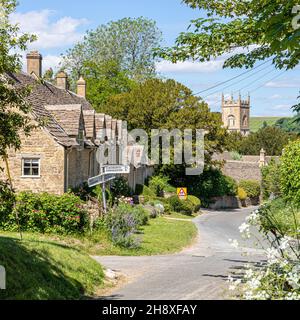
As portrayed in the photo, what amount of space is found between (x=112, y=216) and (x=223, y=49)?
1269 cm

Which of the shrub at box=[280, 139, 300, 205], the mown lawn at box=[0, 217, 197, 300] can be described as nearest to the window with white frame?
the mown lawn at box=[0, 217, 197, 300]

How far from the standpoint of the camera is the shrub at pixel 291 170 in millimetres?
40531

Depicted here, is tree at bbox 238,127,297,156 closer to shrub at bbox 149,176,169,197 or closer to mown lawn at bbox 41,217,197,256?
shrub at bbox 149,176,169,197

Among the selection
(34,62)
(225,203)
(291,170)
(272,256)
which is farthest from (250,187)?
(272,256)

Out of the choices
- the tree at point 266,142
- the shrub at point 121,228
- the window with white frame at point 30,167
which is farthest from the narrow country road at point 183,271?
the tree at point 266,142

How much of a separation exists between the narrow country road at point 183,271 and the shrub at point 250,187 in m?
38.0

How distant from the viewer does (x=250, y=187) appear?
231 feet

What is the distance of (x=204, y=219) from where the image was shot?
156 ft

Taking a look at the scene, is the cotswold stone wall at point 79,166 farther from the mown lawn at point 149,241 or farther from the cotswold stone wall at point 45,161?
the mown lawn at point 149,241

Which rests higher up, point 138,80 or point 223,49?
point 138,80

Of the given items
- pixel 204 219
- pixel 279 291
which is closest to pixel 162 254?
pixel 279 291

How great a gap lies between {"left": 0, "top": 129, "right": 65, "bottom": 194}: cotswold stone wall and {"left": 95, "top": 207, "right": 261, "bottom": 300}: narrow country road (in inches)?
288

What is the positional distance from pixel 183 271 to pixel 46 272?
20.1ft

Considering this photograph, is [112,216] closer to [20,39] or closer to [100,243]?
[100,243]
